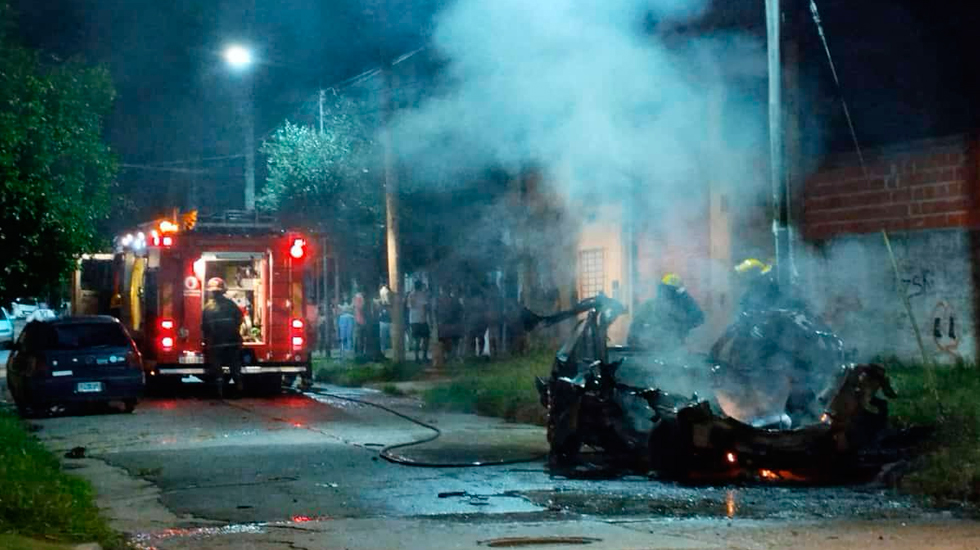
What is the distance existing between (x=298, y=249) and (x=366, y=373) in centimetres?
330

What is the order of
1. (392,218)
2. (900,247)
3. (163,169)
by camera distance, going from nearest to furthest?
(900,247) → (392,218) → (163,169)

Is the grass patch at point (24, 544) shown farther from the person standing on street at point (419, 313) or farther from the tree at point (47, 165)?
the person standing on street at point (419, 313)

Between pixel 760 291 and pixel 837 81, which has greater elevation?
pixel 837 81

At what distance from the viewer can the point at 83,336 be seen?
1733 cm

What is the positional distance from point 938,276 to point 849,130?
2624 mm

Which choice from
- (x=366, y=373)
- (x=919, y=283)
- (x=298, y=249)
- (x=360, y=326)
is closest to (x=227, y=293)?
(x=298, y=249)

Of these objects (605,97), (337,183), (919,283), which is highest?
(337,183)

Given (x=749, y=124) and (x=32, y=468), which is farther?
(x=749, y=124)

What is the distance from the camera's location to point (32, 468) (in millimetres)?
9375

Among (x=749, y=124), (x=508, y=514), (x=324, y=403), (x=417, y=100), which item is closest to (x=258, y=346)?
(x=324, y=403)

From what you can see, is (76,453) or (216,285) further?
(216,285)

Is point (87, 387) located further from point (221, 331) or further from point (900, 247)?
point (900, 247)

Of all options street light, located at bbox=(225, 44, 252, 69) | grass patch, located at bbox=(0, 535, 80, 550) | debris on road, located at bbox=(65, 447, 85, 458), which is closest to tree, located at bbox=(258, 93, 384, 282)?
street light, located at bbox=(225, 44, 252, 69)

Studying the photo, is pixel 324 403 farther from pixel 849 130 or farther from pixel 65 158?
pixel 849 130
